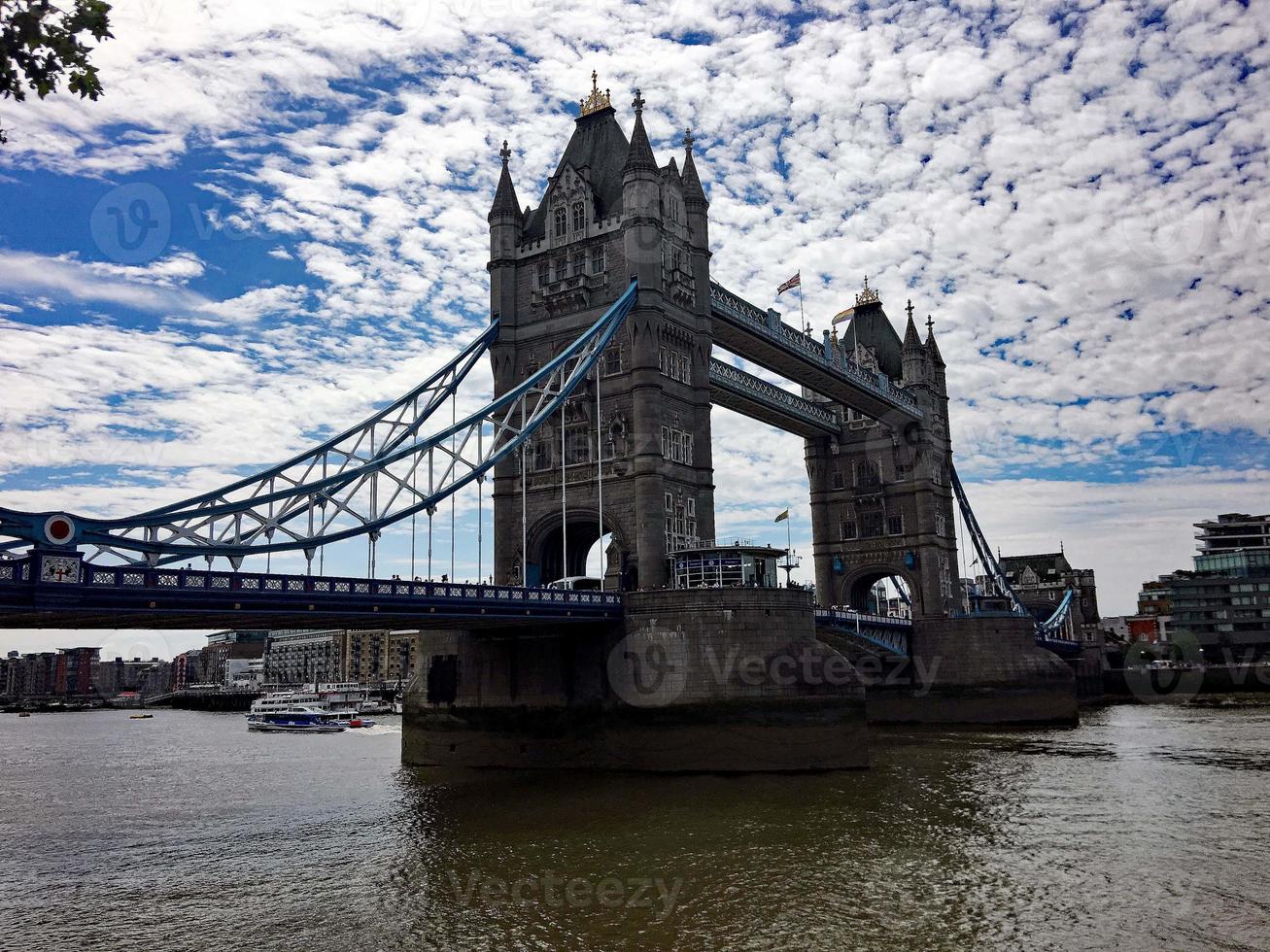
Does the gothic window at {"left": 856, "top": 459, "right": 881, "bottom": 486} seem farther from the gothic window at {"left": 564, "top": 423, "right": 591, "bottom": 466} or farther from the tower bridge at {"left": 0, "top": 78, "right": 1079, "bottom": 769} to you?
the gothic window at {"left": 564, "top": 423, "right": 591, "bottom": 466}

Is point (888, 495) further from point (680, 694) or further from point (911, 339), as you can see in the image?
point (680, 694)

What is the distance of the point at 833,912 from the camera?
756 inches

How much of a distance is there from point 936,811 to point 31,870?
2479 cm

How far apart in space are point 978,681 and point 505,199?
141 feet

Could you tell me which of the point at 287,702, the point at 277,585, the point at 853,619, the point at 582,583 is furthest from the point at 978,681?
the point at 287,702

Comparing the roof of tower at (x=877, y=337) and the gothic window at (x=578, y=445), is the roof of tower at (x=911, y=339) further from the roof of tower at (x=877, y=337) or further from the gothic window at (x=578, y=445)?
the gothic window at (x=578, y=445)

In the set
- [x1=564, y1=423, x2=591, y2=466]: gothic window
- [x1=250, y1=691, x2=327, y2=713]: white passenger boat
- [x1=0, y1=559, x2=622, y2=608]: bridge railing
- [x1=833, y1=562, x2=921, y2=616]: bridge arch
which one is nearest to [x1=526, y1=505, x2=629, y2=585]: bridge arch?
[x1=564, y1=423, x2=591, y2=466]: gothic window

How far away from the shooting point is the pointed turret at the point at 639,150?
47969mm

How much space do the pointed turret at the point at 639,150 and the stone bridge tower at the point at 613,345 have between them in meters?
0.07

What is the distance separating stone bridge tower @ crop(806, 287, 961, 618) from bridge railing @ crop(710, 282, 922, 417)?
2481 mm

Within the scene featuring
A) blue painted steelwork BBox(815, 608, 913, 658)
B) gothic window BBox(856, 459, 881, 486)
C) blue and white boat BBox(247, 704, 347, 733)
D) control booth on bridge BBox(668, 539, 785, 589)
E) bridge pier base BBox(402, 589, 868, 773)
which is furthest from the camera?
blue and white boat BBox(247, 704, 347, 733)

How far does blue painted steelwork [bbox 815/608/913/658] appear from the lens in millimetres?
56125

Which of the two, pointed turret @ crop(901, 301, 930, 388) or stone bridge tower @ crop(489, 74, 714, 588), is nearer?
stone bridge tower @ crop(489, 74, 714, 588)

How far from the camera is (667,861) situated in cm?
2344
